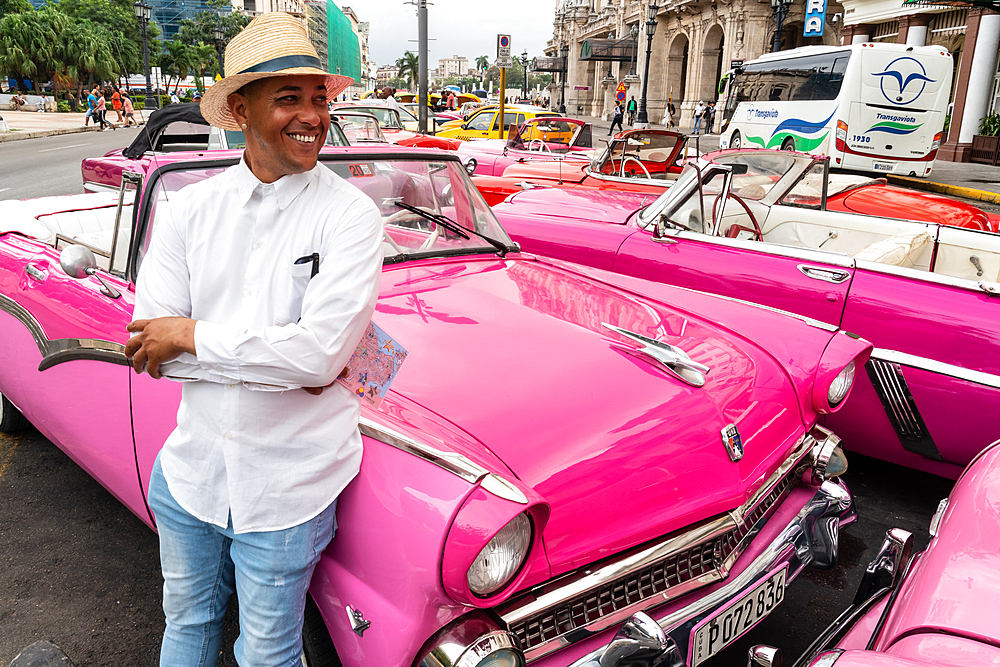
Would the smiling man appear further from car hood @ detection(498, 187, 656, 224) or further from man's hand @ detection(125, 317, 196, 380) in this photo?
car hood @ detection(498, 187, 656, 224)

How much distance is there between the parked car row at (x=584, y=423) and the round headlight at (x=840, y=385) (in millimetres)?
15

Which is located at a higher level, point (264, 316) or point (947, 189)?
point (264, 316)


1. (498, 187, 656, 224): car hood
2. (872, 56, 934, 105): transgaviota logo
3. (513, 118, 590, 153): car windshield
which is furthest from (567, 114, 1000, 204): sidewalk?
(498, 187, 656, 224): car hood

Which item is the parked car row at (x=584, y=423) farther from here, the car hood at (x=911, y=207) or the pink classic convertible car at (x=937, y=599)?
the car hood at (x=911, y=207)

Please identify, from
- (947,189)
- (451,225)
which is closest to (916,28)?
(947,189)

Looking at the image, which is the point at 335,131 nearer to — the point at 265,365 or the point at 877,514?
the point at 877,514

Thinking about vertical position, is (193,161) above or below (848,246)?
above

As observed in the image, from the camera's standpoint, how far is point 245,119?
166 cm

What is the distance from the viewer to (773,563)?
2174mm

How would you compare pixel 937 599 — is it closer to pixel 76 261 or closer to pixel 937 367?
pixel 937 367

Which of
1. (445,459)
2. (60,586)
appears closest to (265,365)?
(445,459)

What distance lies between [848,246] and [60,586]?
484cm

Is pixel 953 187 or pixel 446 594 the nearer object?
pixel 446 594

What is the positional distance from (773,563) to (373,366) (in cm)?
135
